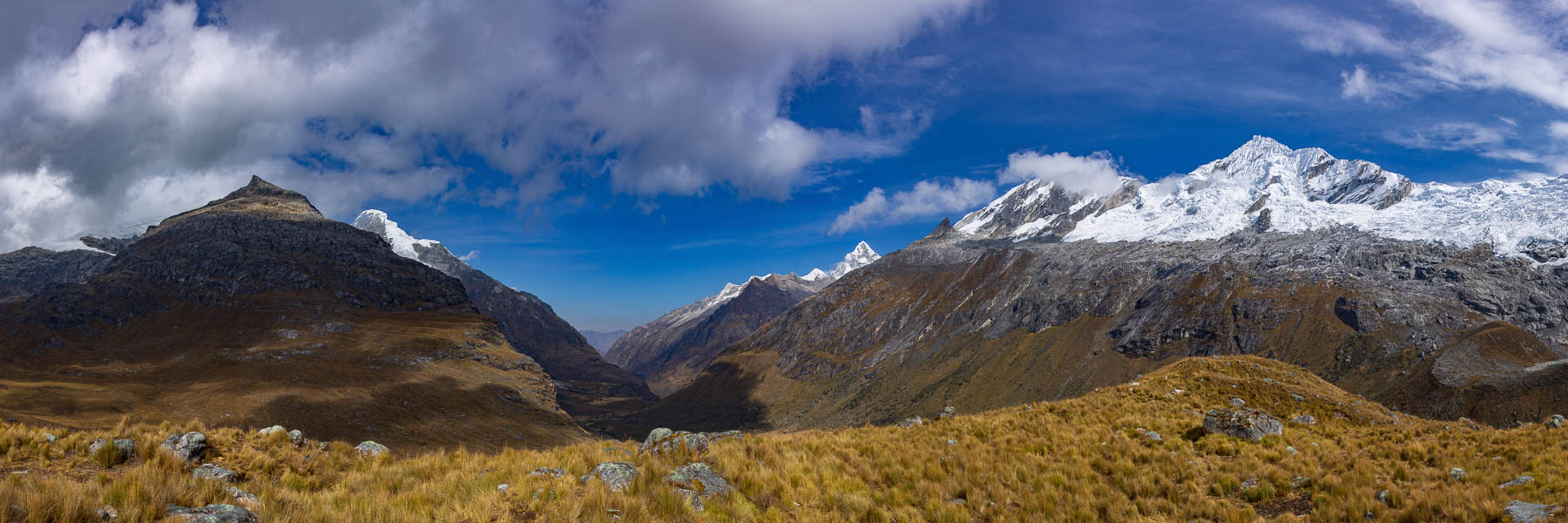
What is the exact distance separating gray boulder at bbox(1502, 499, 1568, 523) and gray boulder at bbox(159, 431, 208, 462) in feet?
85.6

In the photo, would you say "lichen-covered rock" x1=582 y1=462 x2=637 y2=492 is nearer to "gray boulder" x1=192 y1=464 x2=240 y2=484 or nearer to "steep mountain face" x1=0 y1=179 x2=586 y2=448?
"gray boulder" x1=192 y1=464 x2=240 y2=484

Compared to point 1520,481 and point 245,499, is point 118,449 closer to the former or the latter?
point 245,499

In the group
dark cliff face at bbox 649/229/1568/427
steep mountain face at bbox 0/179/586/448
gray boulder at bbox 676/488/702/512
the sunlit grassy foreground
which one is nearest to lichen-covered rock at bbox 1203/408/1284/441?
the sunlit grassy foreground

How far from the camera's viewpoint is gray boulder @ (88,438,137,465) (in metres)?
12.4

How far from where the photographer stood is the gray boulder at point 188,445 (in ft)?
41.2

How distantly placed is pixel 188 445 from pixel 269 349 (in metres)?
146

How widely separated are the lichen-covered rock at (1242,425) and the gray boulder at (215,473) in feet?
89.2

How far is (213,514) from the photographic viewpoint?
8.08 meters

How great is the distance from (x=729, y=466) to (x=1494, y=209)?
281864mm

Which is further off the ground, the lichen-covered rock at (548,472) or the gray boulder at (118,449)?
the gray boulder at (118,449)

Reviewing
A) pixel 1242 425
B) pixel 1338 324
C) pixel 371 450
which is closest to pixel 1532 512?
pixel 1242 425

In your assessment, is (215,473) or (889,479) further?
(889,479)

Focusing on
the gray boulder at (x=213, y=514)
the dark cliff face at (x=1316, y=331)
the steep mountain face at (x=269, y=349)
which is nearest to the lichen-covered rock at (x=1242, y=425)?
the gray boulder at (x=213, y=514)

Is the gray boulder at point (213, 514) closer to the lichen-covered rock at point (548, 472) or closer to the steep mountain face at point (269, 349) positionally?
the lichen-covered rock at point (548, 472)
